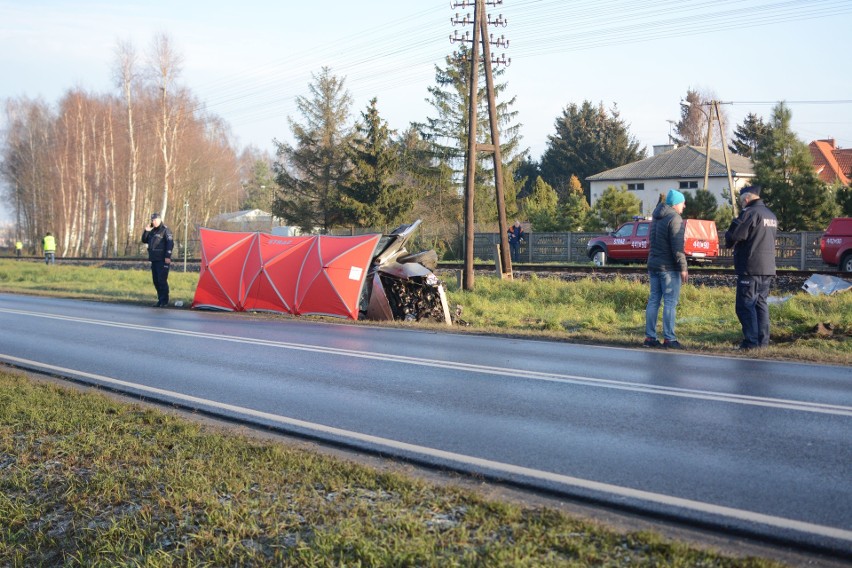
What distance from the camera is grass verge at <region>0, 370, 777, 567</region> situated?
391cm

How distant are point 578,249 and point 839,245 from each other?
50.5 ft

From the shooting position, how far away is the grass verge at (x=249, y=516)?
12.8 feet

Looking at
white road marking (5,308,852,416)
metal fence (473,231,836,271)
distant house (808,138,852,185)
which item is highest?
distant house (808,138,852,185)

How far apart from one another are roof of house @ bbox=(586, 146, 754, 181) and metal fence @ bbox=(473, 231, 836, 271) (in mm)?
29977

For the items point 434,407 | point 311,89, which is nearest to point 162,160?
point 311,89

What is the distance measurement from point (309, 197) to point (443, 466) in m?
A: 55.3

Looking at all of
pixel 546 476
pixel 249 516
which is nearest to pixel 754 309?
pixel 546 476

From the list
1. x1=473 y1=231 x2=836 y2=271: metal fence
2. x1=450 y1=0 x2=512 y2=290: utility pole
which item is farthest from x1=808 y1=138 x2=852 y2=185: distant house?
x1=450 y1=0 x2=512 y2=290: utility pole

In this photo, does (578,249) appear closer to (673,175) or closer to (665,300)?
(665,300)

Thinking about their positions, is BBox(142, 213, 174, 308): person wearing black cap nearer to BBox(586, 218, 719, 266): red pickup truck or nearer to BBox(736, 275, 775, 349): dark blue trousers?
BBox(736, 275, 775, 349): dark blue trousers

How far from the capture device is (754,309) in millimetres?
10562

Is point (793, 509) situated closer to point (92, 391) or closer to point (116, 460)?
point (116, 460)

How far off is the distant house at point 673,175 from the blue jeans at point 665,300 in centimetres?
5457

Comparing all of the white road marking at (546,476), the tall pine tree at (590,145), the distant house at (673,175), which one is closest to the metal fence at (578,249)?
the white road marking at (546,476)
